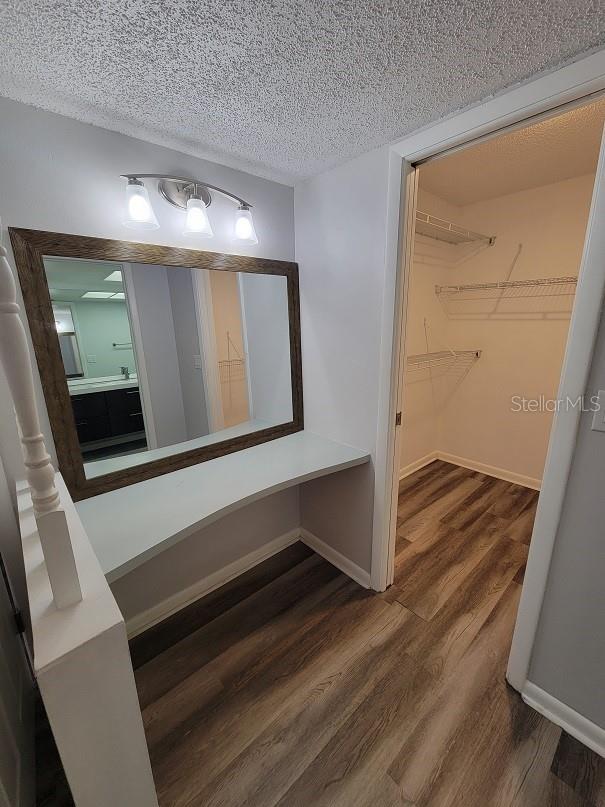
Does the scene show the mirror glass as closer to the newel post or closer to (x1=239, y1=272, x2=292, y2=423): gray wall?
(x1=239, y1=272, x2=292, y2=423): gray wall

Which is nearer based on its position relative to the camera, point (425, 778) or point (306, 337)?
point (425, 778)

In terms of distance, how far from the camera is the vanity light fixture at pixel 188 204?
1225 millimetres

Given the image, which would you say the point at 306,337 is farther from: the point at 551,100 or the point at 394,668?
the point at 394,668

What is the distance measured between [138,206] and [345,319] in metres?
1.00

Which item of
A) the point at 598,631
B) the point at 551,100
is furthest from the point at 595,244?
the point at 598,631

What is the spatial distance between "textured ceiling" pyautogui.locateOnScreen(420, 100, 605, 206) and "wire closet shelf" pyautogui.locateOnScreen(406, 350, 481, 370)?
1.26 m

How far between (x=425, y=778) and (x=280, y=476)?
1126 millimetres

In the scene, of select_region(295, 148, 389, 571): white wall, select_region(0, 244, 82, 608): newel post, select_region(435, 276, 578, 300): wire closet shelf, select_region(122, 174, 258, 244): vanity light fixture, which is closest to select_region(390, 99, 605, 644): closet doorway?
select_region(435, 276, 578, 300): wire closet shelf

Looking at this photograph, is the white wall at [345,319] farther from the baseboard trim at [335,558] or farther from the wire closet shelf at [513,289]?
the wire closet shelf at [513,289]

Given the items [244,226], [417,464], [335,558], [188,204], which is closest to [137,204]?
[188,204]

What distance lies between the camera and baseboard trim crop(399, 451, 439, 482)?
3.14 meters

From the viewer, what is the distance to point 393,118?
47.0 inches

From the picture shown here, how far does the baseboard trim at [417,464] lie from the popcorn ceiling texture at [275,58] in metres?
2.61

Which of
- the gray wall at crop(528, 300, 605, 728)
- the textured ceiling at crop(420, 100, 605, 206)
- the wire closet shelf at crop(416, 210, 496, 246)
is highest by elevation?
the textured ceiling at crop(420, 100, 605, 206)
